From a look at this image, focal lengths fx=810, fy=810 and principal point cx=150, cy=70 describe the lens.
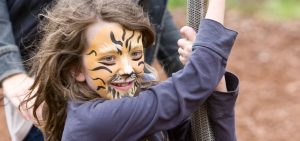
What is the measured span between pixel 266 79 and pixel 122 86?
5860 mm

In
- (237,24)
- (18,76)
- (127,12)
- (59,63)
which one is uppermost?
(127,12)

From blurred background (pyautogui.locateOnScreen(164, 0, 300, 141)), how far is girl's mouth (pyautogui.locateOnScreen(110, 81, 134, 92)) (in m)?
4.23

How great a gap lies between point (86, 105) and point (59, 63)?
18 cm

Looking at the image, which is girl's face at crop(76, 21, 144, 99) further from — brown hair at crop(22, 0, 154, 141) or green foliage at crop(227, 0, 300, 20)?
green foliage at crop(227, 0, 300, 20)

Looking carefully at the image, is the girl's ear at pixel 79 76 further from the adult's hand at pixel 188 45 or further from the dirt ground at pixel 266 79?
the dirt ground at pixel 266 79

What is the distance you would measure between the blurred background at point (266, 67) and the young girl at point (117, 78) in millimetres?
4160

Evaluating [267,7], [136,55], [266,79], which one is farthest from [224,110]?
[267,7]

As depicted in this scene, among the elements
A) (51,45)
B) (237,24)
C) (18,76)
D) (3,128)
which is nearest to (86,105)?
(51,45)

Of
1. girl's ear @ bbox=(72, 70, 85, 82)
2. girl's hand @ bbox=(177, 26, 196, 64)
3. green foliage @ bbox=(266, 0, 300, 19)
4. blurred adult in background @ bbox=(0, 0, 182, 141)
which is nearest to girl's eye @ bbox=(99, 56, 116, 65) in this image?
girl's ear @ bbox=(72, 70, 85, 82)

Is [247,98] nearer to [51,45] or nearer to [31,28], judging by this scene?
[31,28]

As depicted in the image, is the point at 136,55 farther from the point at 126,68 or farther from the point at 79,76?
the point at 79,76

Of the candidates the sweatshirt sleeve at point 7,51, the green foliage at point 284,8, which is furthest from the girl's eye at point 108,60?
the green foliage at point 284,8

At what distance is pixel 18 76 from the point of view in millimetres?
3162

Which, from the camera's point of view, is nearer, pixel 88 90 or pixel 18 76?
pixel 88 90
